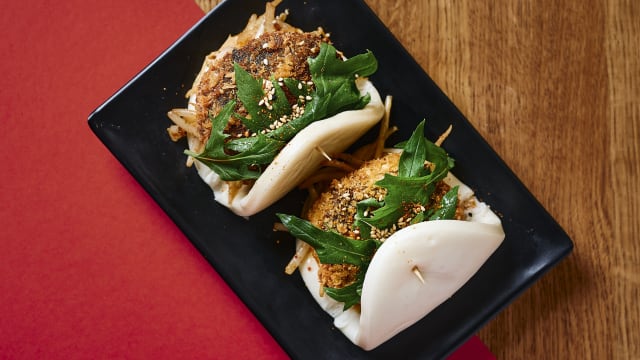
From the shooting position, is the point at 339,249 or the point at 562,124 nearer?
the point at 339,249

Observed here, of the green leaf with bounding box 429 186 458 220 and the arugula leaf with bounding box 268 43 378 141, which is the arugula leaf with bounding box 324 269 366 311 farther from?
the arugula leaf with bounding box 268 43 378 141

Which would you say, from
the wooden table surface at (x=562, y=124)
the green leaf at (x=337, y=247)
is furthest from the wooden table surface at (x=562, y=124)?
the green leaf at (x=337, y=247)

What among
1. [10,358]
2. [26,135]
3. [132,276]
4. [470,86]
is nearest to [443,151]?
[470,86]

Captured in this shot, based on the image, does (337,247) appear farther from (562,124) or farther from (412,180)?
(562,124)

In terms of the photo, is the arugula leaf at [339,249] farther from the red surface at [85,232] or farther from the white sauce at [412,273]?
the red surface at [85,232]

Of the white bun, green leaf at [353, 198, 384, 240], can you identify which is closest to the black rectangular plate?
the white bun

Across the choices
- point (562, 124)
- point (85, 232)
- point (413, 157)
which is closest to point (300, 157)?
point (413, 157)
